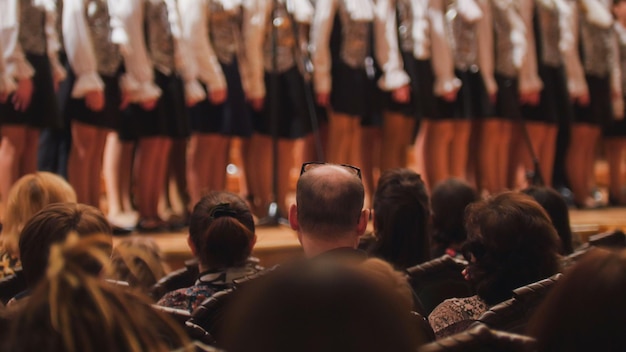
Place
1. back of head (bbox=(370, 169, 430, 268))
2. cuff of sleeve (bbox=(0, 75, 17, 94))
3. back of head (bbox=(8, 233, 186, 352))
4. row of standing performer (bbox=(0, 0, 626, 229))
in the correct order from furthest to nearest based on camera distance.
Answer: row of standing performer (bbox=(0, 0, 626, 229)), cuff of sleeve (bbox=(0, 75, 17, 94)), back of head (bbox=(370, 169, 430, 268)), back of head (bbox=(8, 233, 186, 352))

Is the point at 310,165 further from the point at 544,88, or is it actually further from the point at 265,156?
the point at 544,88

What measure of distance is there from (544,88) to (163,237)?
2484 millimetres

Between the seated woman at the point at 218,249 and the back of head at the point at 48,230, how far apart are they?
11.4 inches

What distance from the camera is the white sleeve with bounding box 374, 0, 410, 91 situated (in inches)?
172

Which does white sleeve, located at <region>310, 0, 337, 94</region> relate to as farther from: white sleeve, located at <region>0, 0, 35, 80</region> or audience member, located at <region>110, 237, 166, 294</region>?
audience member, located at <region>110, 237, 166, 294</region>

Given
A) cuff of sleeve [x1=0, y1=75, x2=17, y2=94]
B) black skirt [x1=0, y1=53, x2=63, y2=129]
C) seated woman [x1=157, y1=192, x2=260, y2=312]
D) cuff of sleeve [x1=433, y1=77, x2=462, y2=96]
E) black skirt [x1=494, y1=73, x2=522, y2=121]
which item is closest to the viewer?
seated woman [x1=157, y1=192, x2=260, y2=312]

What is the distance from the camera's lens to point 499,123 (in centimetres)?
482

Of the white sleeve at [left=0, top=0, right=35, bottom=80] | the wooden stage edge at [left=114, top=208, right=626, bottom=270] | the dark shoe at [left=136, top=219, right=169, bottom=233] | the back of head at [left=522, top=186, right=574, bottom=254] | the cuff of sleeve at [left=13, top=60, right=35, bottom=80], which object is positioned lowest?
the wooden stage edge at [left=114, top=208, right=626, bottom=270]

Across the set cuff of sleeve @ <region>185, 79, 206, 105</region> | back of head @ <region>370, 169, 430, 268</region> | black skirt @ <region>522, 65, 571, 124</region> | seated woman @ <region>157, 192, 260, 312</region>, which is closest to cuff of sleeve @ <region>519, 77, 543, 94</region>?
black skirt @ <region>522, 65, 571, 124</region>

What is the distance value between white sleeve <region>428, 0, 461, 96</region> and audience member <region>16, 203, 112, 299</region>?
10.2ft

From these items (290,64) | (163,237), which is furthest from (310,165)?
(290,64)

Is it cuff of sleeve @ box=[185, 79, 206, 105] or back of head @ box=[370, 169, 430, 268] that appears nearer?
back of head @ box=[370, 169, 430, 268]

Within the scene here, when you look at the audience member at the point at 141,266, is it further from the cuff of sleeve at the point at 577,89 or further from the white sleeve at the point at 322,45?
the cuff of sleeve at the point at 577,89

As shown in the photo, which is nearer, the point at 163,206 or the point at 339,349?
the point at 339,349
